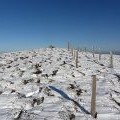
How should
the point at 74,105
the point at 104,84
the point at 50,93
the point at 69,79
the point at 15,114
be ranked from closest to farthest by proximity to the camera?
the point at 15,114
the point at 74,105
the point at 50,93
the point at 104,84
the point at 69,79

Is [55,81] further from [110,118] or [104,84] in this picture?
[110,118]

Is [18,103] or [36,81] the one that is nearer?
[18,103]

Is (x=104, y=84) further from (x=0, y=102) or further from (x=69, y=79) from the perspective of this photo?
(x=0, y=102)

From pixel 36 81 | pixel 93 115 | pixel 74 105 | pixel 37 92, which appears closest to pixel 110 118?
pixel 93 115

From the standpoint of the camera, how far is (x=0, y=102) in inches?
480

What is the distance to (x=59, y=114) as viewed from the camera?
10.2 metres

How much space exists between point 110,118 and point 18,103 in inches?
166

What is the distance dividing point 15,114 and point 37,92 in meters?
3.80

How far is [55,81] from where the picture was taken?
17.5 m

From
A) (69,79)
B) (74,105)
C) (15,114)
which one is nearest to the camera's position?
(15,114)

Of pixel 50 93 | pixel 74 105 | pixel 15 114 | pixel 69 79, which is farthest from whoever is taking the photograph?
pixel 69 79

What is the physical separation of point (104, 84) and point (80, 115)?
253 inches

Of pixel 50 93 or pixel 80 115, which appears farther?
pixel 50 93

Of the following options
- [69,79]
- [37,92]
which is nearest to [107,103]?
[37,92]
